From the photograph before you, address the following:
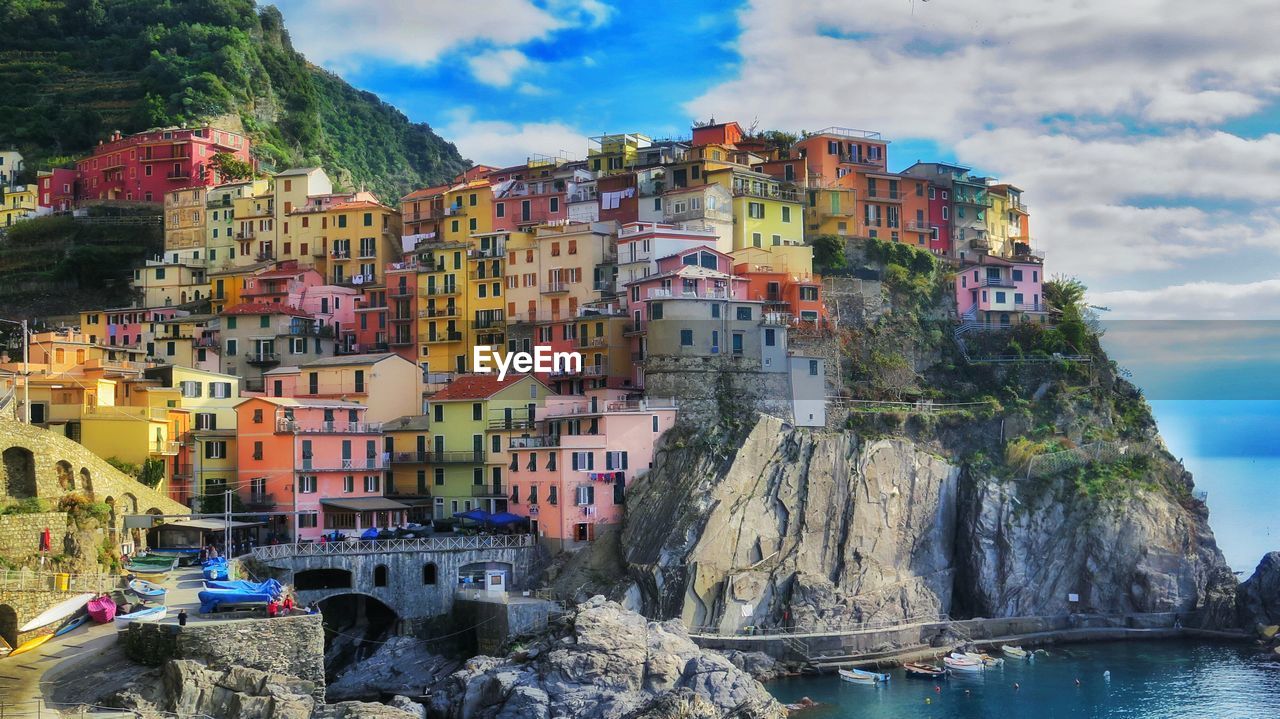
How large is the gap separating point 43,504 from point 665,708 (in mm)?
24057

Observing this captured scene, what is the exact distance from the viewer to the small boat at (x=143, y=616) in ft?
170

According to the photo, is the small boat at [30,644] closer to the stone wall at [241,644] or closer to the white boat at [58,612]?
the white boat at [58,612]

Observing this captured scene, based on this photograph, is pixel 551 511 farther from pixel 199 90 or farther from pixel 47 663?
pixel 199 90

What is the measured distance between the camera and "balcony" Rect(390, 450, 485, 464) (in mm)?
73688

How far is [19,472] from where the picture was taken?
5847 cm

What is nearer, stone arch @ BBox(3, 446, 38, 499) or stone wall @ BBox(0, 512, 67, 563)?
stone wall @ BBox(0, 512, 67, 563)

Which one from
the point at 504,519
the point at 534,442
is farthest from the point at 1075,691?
the point at 534,442

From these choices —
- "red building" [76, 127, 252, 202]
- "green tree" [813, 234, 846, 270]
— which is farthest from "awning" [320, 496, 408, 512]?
"red building" [76, 127, 252, 202]

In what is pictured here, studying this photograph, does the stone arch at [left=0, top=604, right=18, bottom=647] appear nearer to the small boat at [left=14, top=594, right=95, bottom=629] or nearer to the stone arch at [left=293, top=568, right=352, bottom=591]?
the small boat at [left=14, top=594, right=95, bottom=629]

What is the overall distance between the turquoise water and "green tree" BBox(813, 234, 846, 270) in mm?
23661

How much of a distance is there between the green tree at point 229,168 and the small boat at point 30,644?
56.0 meters

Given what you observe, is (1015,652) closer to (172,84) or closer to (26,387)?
(26,387)

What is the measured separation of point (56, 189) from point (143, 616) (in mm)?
63253

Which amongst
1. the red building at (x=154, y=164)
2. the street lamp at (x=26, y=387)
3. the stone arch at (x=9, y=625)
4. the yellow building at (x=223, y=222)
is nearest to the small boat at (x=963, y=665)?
the stone arch at (x=9, y=625)
